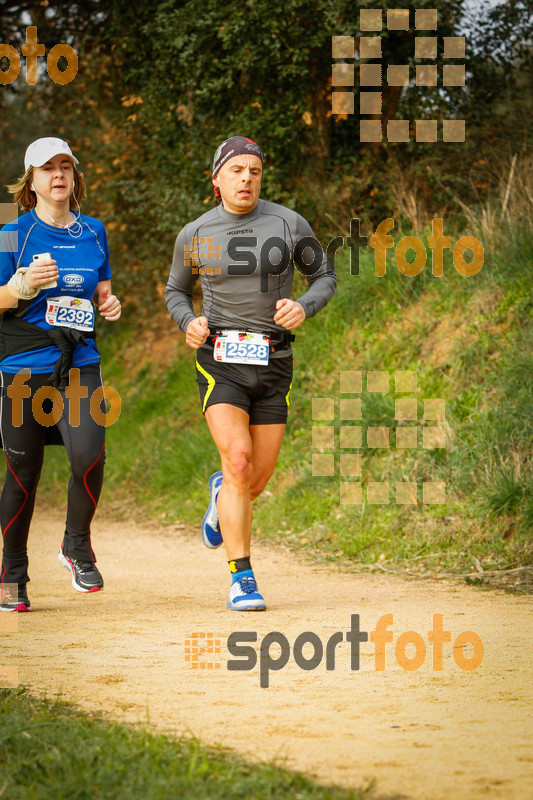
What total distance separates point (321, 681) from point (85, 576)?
210 cm

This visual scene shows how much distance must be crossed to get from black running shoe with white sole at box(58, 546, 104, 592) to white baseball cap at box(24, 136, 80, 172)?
2.20 m

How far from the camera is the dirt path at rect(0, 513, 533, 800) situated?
9.69 ft

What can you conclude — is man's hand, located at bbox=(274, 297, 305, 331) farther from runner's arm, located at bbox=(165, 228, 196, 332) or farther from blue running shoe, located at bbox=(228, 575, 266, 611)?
blue running shoe, located at bbox=(228, 575, 266, 611)

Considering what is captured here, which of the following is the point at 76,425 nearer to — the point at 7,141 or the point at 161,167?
the point at 161,167

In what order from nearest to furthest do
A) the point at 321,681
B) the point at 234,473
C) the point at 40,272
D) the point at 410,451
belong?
the point at 321,681 → the point at 40,272 → the point at 234,473 → the point at 410,451

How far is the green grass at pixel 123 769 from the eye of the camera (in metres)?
2.63

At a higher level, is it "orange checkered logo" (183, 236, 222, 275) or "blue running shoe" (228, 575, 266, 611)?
"orange checkered logo" (183, 236, 222, 275)

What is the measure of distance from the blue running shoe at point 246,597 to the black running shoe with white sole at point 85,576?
2.50ft

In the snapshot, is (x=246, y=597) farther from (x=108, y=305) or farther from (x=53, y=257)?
(x=53, y=257)

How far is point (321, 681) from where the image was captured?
391cm

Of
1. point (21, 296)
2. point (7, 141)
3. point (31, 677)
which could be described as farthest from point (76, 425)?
point (7, 141)

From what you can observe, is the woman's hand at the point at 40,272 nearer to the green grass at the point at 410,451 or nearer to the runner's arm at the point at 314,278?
the runner's arm at the point at 314,278

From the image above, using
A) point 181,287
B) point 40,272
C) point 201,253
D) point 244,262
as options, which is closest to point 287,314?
point 244,262

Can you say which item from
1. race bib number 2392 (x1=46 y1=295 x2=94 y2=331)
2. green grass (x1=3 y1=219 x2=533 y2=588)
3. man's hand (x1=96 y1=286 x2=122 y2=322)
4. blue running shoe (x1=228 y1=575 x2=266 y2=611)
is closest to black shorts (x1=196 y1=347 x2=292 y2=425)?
man's hand (x1=96 y1=286 x2=122 y2=322)
